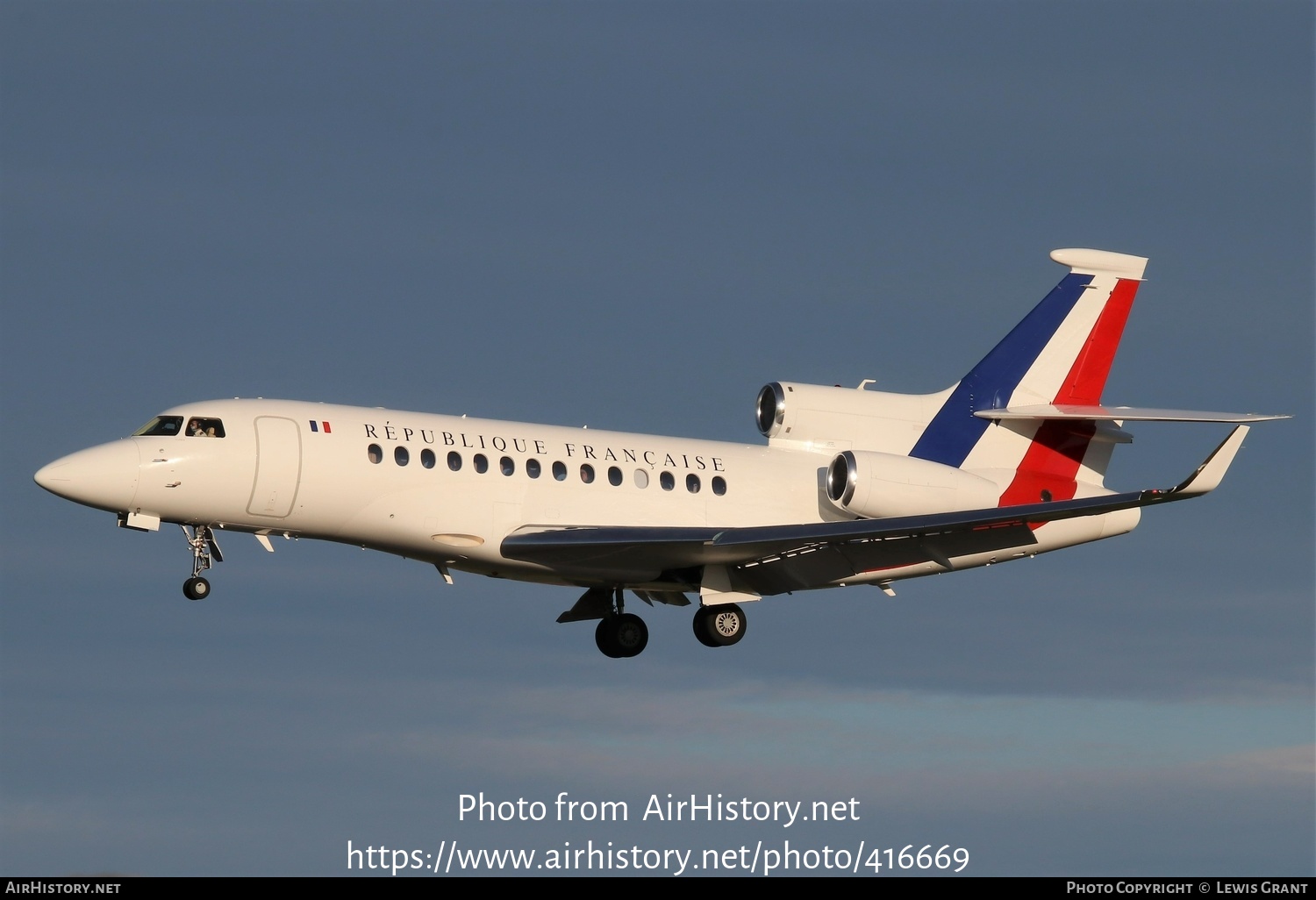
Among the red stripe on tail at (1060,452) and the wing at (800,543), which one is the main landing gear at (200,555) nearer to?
the wing at (800,543)

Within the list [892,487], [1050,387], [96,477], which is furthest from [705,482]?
[96,477]

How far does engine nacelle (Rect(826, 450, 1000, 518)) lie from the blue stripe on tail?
138 centimetres

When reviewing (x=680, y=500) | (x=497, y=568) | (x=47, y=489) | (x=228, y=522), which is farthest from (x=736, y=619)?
(x=47, y=489)

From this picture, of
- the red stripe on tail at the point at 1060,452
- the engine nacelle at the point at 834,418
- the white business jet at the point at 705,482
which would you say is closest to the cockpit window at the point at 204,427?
the white business jet at the point at 705,482

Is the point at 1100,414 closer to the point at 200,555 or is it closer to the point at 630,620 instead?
the point at 630,620

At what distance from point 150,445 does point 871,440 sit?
46.1 feet

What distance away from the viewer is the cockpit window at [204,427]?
33094mm

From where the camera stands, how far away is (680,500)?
117 feet

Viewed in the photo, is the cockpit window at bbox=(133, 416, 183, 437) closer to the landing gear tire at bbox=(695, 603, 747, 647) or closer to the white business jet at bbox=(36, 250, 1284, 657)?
the white business jet at bbox=(36, 250, 1284, 657)

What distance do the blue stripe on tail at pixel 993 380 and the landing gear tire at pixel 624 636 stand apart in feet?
21.3

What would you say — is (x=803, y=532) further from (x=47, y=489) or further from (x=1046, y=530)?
(x=47, y=489)

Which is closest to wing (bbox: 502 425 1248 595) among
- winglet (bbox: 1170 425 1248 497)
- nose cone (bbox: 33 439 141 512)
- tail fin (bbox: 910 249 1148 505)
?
winglet (bbox: 1170 425 1248 497)

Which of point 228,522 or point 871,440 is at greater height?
point 871,440

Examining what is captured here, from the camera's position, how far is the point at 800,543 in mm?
34250
